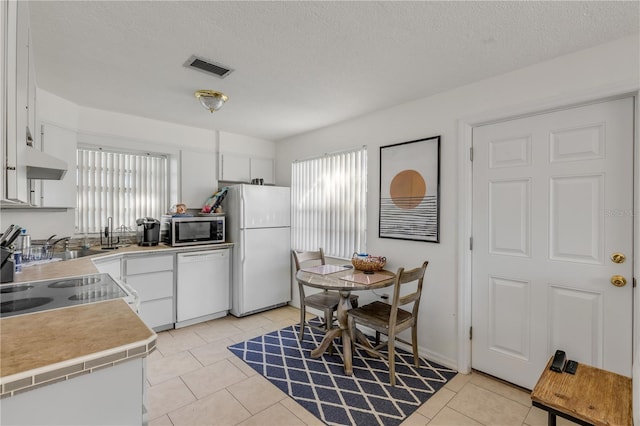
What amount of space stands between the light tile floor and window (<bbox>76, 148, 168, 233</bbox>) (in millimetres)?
1597

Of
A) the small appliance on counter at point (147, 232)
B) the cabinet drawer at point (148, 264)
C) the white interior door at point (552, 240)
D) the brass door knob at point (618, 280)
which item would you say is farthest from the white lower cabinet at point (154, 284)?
the brass door knob at point (618, 280)

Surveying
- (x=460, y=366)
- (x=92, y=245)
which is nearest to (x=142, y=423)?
(x=460, y=366)

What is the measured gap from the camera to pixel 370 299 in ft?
10.6

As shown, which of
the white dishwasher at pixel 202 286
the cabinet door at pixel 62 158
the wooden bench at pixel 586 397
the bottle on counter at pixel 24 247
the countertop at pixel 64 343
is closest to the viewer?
the countertop at pixel 64 343

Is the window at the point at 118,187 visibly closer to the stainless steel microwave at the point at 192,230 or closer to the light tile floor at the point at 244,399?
the stainless steel microwave at the point at 192,230

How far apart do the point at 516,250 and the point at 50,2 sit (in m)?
3.17

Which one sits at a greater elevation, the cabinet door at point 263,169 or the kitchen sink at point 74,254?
the cabinet door at point 263,169

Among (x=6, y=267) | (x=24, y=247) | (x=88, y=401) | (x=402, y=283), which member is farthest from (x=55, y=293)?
(x=402, y=283)

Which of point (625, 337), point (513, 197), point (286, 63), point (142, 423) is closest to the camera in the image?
point (142, 423)

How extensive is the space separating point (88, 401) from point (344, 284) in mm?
1749

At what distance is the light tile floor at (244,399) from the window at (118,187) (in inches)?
62.9

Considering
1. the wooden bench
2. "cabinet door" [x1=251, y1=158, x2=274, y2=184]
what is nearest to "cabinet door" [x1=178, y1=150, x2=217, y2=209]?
"cabinet door" [x1=251, y1=158, x2=274, y2=184]

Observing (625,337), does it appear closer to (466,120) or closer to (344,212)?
(466,120)

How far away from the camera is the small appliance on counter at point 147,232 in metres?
3.39
